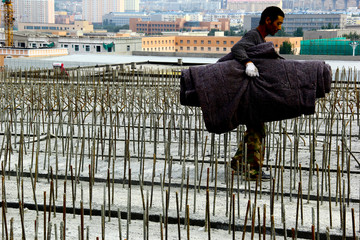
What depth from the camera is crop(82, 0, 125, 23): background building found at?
6959 inches

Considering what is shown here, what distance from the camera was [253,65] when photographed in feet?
11.3

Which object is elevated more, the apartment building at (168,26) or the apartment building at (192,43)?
the apartment building at (168,26)

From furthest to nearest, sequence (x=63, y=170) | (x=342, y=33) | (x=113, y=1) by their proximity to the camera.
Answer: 1. (x=113, y=1)
2. (x=342, y=33)
3. (x=63, y=170)

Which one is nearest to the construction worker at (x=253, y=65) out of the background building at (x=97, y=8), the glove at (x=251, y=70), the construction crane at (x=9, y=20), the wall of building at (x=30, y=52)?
the glove at (x=251, y=70)

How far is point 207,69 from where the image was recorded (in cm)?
346

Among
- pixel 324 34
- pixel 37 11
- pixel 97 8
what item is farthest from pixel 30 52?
pixel 97 8

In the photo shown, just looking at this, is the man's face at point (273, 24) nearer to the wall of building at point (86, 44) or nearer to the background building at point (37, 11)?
the wall of building at point (86, 44)

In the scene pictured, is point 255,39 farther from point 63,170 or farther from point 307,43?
point 307,43

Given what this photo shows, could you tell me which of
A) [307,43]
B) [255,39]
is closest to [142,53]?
[307,43]

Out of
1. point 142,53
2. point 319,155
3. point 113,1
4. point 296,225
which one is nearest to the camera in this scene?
point 296,225

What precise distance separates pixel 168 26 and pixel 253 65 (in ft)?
345

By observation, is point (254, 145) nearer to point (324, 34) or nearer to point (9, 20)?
point (9, 20)

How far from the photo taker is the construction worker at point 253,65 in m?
3.47

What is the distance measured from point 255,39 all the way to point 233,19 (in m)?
147
